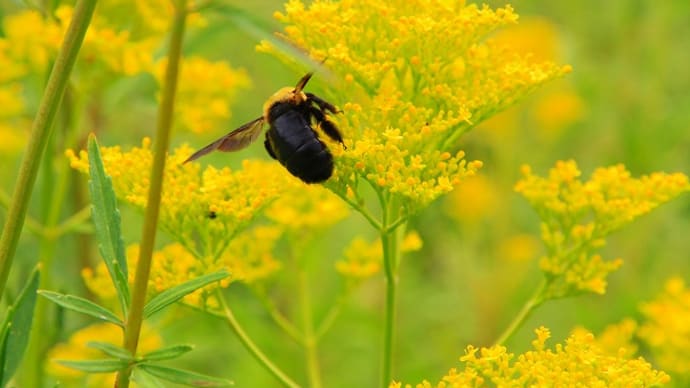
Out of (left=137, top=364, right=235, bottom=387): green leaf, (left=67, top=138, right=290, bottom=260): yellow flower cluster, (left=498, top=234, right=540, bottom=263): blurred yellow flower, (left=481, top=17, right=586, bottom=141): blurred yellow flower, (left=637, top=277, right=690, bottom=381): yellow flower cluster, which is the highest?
(left=481, top=17, right=586, bottom=141): blurred yellow flower

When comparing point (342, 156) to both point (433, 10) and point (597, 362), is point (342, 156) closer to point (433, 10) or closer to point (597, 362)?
point (433, 10)

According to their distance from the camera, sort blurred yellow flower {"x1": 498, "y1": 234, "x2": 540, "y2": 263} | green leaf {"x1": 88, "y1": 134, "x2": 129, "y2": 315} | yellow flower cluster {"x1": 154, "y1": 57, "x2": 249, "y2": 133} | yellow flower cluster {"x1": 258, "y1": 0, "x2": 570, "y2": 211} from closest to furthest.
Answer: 1. green leaf {"x1": 88, "y1": 134, "x2": 129, "y2": 315}
2. yellow flower cluster {"x1": 258, "y1": 0, "x2": 570, "y2": 211}
3. yellow flower cluster {"x1": 154, "y1": 57, "x2": 249, "y2": 133}
4. blurred yellow flower {"x1": 498, "y1": 234, "x2": 540, "y2": 263}

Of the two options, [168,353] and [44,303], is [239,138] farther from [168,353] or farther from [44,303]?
[168,353]

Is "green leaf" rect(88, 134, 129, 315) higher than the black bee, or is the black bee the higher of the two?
the black bee

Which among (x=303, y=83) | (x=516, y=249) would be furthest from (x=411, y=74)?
(x=516, y=249)

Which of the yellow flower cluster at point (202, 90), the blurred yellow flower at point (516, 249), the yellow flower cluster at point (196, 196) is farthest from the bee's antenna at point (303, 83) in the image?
the blurred yellow flower at point (516, 249)

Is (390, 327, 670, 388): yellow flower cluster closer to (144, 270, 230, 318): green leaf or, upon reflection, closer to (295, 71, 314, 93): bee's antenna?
(144, 270, 230, 318): green leaf

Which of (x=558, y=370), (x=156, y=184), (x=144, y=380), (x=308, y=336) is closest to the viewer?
(x=156, y=184)

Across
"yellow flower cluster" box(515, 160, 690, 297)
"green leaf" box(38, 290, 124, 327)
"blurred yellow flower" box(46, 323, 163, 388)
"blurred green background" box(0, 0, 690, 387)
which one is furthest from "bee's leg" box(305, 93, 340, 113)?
"blurred green background" box(0, 0, 690, 387)
